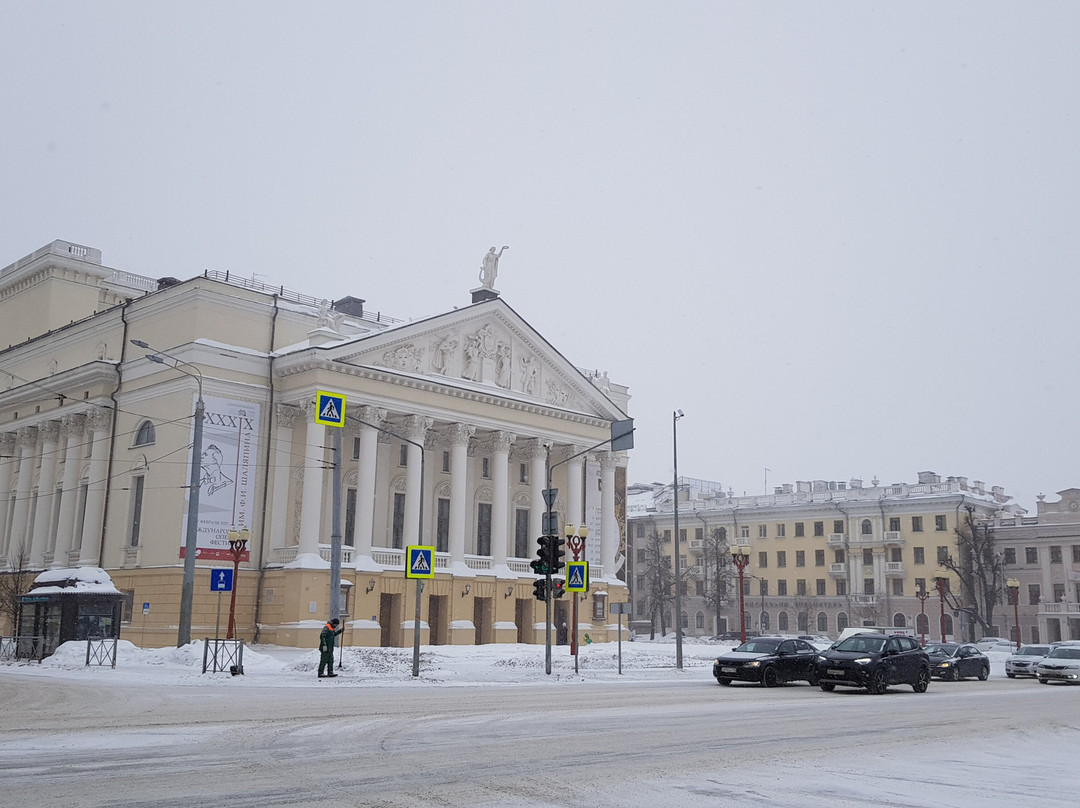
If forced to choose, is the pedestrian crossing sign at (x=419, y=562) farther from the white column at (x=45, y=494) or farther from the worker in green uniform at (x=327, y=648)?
the white column at (x=45, y=494)

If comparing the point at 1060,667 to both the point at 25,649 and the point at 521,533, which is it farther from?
the point at 25,649

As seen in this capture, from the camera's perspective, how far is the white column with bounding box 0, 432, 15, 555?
57.3 meters

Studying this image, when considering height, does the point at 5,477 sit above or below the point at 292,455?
below

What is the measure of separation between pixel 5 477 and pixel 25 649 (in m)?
24.2

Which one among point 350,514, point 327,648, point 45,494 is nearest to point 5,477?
point 45,494

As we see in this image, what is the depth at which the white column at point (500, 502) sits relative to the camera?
5466 cm

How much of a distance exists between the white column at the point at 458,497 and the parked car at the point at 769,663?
2503 centimetres

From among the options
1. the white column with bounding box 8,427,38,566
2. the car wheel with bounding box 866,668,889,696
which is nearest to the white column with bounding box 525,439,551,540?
the white column with bounding box 8,427,38,566

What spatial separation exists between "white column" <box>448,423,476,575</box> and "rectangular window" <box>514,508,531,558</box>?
596 cm

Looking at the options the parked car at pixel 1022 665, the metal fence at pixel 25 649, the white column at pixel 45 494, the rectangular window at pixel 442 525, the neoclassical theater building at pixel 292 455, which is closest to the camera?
the metal fence at pixel 25 649

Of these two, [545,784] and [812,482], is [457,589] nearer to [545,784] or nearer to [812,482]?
[545,784]

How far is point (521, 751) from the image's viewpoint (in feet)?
41.9

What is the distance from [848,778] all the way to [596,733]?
4524 millimetres

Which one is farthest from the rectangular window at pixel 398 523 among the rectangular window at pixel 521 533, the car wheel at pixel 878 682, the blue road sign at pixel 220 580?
the car wheel at pixel 878 682
